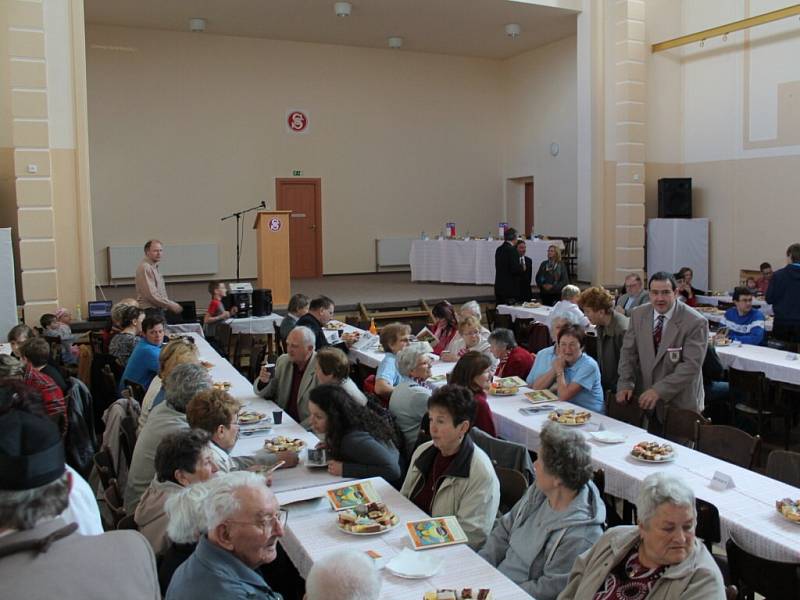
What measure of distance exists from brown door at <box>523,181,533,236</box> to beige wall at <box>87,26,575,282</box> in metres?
0.49

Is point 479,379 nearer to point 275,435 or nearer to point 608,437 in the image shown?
point 608,437

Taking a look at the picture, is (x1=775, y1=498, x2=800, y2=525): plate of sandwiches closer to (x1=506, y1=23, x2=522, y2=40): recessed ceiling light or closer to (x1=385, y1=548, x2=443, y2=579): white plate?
(x1=385, y1=548, x2=443, y2=579): white plate

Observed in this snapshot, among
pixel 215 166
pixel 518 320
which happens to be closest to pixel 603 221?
pixel 518 320

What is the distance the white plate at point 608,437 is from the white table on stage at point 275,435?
1.47 metres

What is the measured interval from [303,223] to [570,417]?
12300mm

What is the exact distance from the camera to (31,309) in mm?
9969

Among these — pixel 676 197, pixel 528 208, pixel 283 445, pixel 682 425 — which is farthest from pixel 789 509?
pixel 528 208

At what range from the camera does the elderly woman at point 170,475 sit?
2969mm

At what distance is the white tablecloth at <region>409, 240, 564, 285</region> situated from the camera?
13.9m

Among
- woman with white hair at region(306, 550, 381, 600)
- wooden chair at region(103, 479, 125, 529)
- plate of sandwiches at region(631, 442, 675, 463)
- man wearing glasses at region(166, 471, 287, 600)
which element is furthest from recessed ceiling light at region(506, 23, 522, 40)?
woman with white hair at region(306, 550, 381, 600)

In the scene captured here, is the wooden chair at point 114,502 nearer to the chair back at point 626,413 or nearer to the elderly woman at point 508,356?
the chair back at point 626,413

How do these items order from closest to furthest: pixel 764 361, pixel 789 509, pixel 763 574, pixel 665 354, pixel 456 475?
1. pixel 763 574
2. pixel 789 509
3. pixel 456 475
4. pixel 665 354
5. pixel 764 361

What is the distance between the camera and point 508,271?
11562mm

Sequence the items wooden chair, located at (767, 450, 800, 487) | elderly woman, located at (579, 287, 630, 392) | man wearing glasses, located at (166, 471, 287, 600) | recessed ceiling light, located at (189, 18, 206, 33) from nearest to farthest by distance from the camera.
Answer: man wearing glasses, located at (166, 471, 287, 600) → wooden chair, located at (767, 450, 800, 487) → elderly woman, located at (579, 287, 630, 392) → recessed ceiling light, located at (189, 18, 206, 33)
